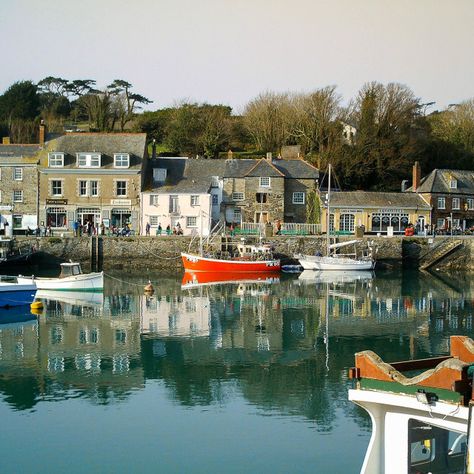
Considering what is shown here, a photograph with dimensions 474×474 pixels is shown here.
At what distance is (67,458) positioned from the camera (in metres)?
15.2

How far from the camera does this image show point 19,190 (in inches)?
2254

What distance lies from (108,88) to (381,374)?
81.6 meters

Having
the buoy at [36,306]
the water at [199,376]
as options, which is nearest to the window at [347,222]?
the water at [199,376]

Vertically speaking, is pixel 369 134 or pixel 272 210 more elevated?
pixel 369 134

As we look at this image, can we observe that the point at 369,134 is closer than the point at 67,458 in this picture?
No

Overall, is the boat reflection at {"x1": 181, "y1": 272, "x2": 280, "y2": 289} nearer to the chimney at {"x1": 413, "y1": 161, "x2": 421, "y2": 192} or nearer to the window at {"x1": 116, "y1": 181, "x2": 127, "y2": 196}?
the window at {"x1": 116, "y1": 181, "x2": 127, "y2": 196}

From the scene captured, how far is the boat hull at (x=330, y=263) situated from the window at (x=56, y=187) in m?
18.1

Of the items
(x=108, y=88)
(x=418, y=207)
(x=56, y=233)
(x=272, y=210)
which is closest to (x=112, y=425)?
(x=56, y=233)

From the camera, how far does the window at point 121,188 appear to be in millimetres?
57031

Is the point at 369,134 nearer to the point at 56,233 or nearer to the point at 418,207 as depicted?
the point at 418,207

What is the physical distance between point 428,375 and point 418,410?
1.98 feet

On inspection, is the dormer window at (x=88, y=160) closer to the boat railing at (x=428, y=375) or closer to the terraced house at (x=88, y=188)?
the terraced house at (x=88, y=188)

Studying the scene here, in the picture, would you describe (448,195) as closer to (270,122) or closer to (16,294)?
(270,122)

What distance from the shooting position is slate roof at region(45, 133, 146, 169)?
57.3 meters
